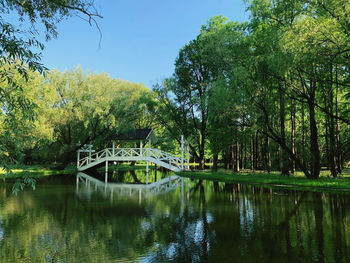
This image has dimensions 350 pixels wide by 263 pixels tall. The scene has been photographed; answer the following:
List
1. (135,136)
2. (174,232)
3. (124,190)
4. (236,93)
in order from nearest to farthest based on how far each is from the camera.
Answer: (174,232), (124,190), (236,93), (135,136)

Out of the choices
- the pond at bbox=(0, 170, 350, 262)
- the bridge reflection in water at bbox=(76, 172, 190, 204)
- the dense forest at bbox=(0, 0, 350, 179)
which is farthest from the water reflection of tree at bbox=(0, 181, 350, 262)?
the bridge reflection in water at bbox=(76, 172, 190, 204)

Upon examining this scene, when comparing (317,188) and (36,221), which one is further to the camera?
(317,188)

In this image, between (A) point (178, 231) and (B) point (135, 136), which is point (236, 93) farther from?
(A) point (178, 231)

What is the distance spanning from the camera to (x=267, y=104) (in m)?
18.8

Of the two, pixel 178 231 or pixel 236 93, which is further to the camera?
pixel 236 93

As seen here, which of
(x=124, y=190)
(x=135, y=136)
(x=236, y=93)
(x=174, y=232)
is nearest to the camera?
(x=174, y=232)

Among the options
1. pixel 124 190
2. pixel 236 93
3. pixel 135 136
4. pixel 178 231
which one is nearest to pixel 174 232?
pixel 178 231

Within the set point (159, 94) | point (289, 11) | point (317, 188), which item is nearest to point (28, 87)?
point (159, 94)

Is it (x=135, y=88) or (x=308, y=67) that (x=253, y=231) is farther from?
(x=135, y=88)

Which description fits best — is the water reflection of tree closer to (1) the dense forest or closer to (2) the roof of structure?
(1) the dense forest

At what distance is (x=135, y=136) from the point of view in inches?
1065

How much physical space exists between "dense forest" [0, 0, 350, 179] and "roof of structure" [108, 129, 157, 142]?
2.91 feet

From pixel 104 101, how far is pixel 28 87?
8668mm

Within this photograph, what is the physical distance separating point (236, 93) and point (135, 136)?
12.7 m
